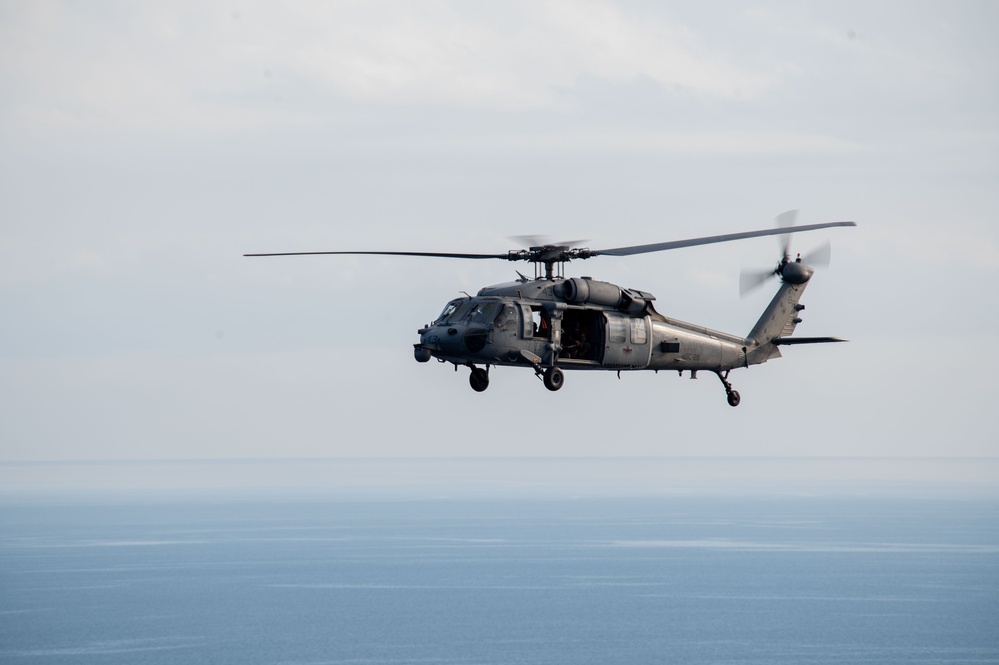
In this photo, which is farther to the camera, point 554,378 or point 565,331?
point 565,331

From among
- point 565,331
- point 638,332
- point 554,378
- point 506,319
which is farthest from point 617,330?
point 506,319

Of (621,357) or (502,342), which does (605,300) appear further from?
(502,342)

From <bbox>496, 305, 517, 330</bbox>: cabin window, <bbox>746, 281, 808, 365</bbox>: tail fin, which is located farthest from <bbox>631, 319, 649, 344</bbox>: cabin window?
<bbox>746, 281, 808, 365</bbox>: tail fin

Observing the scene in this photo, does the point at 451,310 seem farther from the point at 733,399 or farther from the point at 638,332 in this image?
the point at 733,399

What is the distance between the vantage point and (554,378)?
34.6 meters

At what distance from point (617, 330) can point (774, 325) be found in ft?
33.0

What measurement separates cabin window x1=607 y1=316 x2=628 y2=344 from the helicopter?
32 mm

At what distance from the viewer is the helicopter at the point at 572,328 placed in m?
34.1

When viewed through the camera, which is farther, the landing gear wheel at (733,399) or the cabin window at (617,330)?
the landing gear wheel at (733,399)

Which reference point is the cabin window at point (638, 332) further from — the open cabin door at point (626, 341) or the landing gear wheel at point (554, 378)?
the landing gear wheel at point (554, 378)

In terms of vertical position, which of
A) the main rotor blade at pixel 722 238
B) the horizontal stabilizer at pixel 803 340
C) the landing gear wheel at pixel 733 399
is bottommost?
the landing gear wheel at pixel 733 399

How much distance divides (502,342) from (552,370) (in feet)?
6.08

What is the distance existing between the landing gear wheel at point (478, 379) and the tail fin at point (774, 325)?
12.0m

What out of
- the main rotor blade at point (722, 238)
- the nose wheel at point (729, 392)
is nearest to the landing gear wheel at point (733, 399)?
the nose wheel at point (729, 392)
